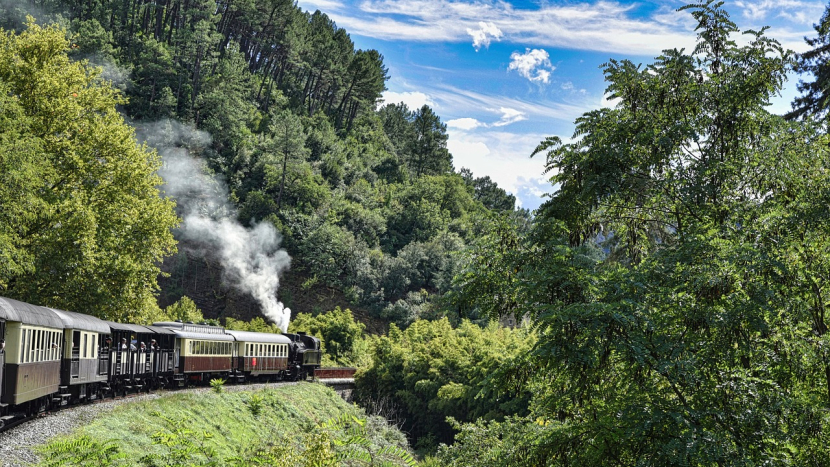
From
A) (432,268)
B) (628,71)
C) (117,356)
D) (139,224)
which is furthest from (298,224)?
(628,71)

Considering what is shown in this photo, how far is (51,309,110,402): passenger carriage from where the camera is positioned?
60.7 feet

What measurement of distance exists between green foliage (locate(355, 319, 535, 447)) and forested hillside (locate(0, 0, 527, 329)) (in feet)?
48.4

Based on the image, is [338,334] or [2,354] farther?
[338,334]

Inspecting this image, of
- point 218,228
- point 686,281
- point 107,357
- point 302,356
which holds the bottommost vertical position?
point 302,356

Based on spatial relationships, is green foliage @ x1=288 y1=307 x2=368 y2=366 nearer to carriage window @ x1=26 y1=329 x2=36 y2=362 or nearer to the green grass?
the green grass

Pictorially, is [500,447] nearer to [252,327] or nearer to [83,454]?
[83,454]

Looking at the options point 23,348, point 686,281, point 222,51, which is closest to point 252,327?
point 23,348

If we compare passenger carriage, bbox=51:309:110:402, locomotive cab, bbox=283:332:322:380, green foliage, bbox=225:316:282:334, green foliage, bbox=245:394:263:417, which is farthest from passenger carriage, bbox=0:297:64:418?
green foliage, bbox=225:316:282:334

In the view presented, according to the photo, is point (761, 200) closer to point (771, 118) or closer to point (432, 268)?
point (771, 118)

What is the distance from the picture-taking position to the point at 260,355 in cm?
3641

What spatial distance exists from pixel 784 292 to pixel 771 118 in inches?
122

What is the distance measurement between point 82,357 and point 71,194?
813 centimetres

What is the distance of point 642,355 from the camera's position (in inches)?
322

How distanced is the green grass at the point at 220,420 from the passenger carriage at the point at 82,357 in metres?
1.32
